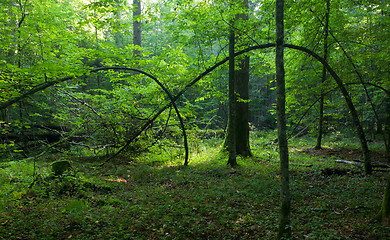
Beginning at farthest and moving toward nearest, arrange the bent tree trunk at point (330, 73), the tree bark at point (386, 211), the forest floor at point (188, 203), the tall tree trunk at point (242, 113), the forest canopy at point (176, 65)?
1. the tall tree trunk at point (242, 113)
2. the forest canopy at point (176, 65)
3. the bent tree trunk at point (330, 73)
4. the forest floor at point (188, 203)
5. the tree bark at point (386, 211)

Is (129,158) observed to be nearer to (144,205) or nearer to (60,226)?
(144,205)

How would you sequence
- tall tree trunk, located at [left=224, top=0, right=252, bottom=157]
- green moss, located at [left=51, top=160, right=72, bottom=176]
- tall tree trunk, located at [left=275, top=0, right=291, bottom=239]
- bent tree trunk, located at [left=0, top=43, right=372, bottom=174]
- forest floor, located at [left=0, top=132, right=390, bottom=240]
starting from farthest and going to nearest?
tall tree trunk, located at [left=224, top=0, right=252, bottom=157]
green moss, located at [left=51, top=160, right=72, bottom=176]
bent tree trunk, located at [left=0, top=43, right=372, bottom=174]
forest floor, located at [left=0, top=132, right=390, bottom=240]
tall tree trunk, located at [left=275, top=0, right=291, bottom=239]

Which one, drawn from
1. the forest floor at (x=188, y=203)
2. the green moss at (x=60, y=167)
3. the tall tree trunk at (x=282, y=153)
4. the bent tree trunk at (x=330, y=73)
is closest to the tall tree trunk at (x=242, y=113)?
the forest floor at (x=188, y=203)

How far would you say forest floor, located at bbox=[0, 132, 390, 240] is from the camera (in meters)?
4.38

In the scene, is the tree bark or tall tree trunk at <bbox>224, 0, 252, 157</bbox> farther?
tall tree trunk at <bbox>224, 0, 252, 157</bbox>

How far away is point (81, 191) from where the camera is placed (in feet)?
20.8

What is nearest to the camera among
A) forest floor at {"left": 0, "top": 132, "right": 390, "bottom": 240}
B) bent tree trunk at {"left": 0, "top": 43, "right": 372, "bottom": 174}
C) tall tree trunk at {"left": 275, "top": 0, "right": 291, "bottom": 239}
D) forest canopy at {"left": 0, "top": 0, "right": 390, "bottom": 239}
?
tall tree trunk at {"left": 275, "top": 0, "right": 291, "bottom": 239}

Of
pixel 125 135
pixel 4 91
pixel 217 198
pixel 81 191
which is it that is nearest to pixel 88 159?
pixel 125 135

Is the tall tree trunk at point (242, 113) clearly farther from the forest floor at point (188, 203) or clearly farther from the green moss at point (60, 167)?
the green moss at point (60, 167)

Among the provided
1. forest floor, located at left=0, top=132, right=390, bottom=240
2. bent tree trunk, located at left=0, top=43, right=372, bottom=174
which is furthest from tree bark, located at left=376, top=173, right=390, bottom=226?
bent tree trunk, located at left=0, top=43, right=372, bottom=174

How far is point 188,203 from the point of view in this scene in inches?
229

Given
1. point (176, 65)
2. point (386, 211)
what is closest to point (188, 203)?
point (386, 211)

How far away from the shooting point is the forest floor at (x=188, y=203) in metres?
4.38

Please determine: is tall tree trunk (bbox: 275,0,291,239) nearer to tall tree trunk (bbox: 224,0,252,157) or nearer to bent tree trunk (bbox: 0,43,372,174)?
bent tree trunk (bbox: 0,43,372,174)
